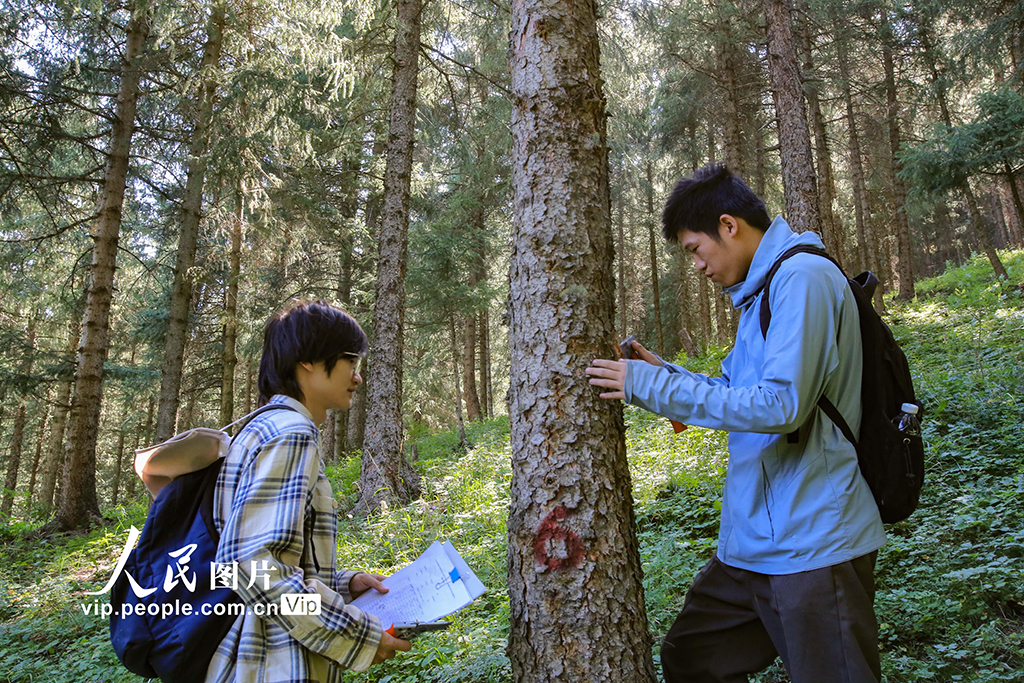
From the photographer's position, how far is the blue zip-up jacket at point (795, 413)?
1828 mm

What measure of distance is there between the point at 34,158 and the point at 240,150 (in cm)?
329

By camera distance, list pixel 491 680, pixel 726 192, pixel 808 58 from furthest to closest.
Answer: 1. pixel 808 58
2. pixel 491 680
3. pixel 726 192

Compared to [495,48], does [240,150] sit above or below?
below

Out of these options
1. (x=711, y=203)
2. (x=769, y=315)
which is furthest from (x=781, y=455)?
(x=711, y=203)

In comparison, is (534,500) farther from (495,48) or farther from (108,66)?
(108,66)

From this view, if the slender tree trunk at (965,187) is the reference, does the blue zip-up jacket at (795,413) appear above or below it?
below

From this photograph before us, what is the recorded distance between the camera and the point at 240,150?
32.7 feet

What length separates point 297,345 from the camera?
1.99 metres

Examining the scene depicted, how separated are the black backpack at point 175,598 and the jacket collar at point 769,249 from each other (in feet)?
6.01

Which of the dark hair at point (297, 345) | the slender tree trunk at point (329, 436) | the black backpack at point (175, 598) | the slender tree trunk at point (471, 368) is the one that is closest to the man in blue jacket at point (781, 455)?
the dark hair at point (297, 345)

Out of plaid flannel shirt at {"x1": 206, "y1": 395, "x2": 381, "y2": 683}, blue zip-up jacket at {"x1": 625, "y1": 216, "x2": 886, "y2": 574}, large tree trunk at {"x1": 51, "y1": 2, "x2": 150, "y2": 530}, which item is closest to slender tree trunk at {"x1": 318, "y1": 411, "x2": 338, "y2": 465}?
large tree trunk at {"x1": 51, "y1": 2, "x2": 150, "y2": 530}

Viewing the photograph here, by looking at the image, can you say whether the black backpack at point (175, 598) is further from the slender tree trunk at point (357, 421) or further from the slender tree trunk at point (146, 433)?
the slender tree trunk at point (146, 433)

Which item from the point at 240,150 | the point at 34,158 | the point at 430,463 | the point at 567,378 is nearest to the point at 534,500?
the point at 567,378

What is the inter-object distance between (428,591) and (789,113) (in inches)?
407
